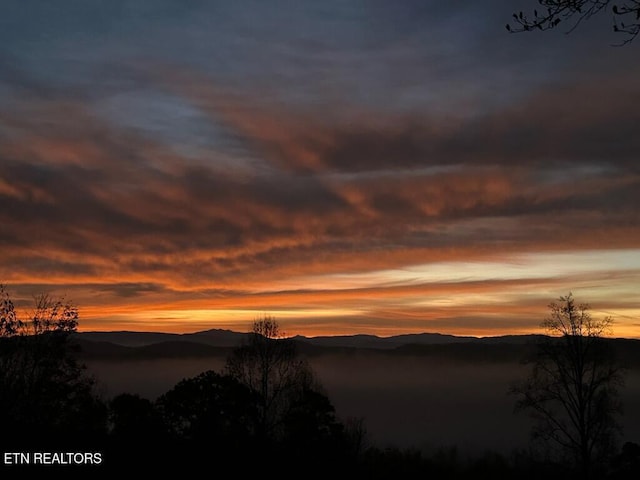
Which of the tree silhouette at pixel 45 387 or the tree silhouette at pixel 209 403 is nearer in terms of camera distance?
the tree silhouette at pixel 45 387

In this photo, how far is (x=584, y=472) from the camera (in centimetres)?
3456

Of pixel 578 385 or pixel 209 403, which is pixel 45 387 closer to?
pixel 209 403

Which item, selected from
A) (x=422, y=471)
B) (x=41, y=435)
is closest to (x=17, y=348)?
(x=41, y=435)

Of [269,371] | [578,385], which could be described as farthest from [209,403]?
[578,385]

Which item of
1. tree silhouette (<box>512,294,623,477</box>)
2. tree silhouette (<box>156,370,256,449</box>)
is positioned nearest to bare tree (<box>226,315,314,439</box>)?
tree silhouette (<box>156,370,256,449</box>)

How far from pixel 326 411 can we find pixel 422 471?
26.8 meters

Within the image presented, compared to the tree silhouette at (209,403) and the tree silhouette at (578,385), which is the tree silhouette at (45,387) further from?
the tree silhouette at (578,385)

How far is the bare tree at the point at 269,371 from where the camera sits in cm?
4716

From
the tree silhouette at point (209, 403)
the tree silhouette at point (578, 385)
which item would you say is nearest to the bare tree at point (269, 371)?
the tree silhouette at point (209, 403)

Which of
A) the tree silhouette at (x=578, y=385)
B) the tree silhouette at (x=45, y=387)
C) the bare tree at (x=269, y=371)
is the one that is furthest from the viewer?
the bare tree at (x=269, y=371)

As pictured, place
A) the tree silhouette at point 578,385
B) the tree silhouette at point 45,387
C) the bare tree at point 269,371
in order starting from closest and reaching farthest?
the tree silhouette at point 45,387, the tree silhouette at point 578,385, the bare tree at point 269,371

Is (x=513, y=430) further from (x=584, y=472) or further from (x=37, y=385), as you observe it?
(x=37, y=385)

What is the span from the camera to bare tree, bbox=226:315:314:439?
155ft

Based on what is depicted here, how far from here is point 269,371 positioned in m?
47.9
